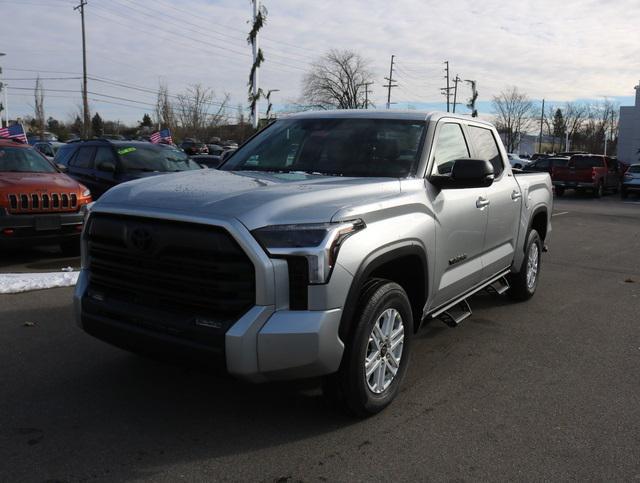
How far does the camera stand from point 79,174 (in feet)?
38.8

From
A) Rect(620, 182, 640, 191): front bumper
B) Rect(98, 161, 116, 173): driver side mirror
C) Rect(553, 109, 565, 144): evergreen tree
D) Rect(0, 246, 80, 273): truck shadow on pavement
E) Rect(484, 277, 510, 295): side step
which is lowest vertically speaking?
Rect(0, 246, 80, 273): truck shadow on pavement

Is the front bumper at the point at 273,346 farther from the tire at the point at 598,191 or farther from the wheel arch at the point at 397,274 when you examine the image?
the tire at the point at 598,191

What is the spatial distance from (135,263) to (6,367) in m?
1.75

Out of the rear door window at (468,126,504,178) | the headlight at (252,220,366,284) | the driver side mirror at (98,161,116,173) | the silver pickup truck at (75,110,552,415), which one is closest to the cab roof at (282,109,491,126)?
the silver pickup truck at (75,110,552,415)

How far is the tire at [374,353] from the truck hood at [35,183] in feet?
20.2

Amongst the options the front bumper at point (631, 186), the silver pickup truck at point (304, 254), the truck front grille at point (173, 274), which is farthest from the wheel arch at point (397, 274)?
the front bumper at point (631, 186)

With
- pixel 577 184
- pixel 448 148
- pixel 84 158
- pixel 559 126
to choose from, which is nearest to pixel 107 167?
pixel 84 158

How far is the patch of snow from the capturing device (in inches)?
262

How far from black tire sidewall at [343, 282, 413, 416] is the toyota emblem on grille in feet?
4.07

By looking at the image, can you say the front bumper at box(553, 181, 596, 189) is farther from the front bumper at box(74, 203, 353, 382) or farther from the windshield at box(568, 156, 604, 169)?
the front bumper at box(74, 203, 353, 382)

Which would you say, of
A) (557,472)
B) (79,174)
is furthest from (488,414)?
(79,174)

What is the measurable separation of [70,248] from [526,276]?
6417 millimetres

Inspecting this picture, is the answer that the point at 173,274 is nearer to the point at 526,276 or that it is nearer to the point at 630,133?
the point at 526,276

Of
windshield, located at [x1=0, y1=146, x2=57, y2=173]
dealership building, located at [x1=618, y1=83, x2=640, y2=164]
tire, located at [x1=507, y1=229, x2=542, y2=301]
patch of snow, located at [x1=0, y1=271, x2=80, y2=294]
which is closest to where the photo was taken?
tire, located at [x1=507, y1=229, x2=542, y2=301]
